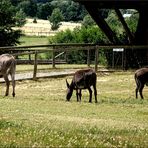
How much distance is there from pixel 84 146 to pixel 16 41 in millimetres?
39058

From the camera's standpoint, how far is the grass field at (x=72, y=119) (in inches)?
407

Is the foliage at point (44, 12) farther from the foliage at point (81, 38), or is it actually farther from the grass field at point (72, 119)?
the grass field at point (72, 119)

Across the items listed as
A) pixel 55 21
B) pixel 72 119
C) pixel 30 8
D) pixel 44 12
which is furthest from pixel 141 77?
pixel 30 8

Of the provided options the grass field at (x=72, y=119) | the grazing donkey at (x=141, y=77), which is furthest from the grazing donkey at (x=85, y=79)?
the grazing donkey at (x=141, y=77)

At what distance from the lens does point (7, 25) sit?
47625 millimetres

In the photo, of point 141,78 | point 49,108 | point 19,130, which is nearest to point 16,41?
point 141,78

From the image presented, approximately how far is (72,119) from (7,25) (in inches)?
1319

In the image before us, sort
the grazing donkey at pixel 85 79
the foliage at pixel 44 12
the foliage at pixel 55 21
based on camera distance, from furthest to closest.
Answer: the foliage at pixel 44 12, the foliage at pixel 55 21, the grazing donkey at pixel 85 79

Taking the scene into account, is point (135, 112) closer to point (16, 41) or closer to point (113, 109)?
point (113, 109)

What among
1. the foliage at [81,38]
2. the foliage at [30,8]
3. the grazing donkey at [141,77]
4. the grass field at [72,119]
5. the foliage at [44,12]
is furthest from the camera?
the foliage at [30,8]

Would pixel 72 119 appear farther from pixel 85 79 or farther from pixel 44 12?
pixel 44 12

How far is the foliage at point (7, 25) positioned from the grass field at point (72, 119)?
19485 millimetres

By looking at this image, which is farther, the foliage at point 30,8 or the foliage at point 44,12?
the foliage at point 30,8

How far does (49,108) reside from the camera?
712 inches
